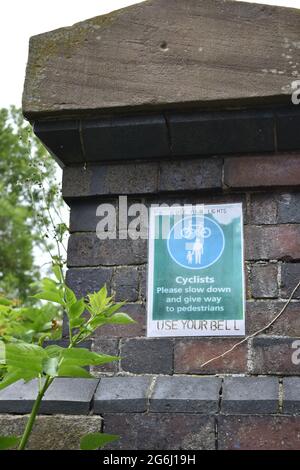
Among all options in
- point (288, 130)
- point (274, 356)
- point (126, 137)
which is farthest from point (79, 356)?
point (288, 130)

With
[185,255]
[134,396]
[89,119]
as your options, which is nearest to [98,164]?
[89,119]

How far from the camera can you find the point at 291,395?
1.91 metres

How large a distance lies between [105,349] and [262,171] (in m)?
0.78

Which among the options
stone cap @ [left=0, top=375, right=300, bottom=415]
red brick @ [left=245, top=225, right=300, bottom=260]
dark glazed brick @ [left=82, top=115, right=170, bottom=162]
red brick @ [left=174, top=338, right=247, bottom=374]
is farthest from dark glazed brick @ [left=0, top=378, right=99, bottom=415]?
dark glazed brick @ [left=82, top=115, right=170, bottom=162]

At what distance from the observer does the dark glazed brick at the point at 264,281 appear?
214 centimetres

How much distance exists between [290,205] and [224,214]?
0.71 feet

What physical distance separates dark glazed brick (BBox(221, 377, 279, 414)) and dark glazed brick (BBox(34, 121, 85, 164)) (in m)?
0.95

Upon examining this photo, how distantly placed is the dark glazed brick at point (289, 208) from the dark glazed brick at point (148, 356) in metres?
0.54

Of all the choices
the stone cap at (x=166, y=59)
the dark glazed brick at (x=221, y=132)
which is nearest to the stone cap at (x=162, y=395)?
the dark glazed brick at (x=221, y=132)

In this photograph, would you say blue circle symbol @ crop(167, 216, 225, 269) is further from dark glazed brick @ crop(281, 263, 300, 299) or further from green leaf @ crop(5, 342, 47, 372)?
green leaf @ crop(5, 342, 47, 372)

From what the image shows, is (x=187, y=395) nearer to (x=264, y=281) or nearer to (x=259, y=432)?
(x=259, y=432)

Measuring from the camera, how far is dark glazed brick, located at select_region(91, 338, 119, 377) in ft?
7.05

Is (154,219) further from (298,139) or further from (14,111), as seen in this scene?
(14,111)

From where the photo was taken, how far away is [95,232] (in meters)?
2.34
